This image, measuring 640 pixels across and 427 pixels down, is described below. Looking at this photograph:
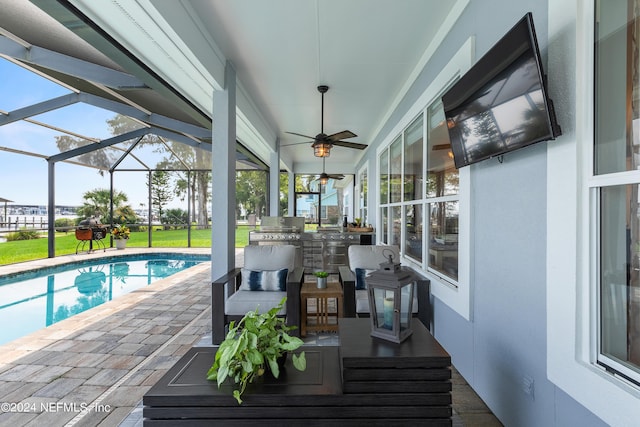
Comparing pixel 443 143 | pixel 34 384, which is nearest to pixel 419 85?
pixel 443 143

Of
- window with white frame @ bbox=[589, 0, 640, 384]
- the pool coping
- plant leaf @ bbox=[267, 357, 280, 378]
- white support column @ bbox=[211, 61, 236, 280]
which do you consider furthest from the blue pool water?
window with white frame @ bbox=[589, 0, 640, 384]

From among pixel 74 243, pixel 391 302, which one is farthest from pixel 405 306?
pixel 74 243

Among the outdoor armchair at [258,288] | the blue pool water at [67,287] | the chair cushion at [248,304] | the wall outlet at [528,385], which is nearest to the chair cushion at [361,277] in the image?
the outdoor armchair at [258,288]

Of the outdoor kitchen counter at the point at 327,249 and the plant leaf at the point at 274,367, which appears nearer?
the plant leaf at the point at 274,367

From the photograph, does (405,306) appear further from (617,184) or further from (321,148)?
(321,148)

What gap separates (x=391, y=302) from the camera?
175 centimetres

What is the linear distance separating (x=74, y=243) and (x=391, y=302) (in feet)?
39.7

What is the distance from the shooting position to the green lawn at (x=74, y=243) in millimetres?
8305

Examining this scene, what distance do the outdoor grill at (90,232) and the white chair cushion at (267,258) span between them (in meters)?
8.44

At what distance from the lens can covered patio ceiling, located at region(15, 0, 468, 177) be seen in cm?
248

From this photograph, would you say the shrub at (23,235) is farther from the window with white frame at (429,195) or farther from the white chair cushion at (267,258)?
the window with white frame at (429,195)

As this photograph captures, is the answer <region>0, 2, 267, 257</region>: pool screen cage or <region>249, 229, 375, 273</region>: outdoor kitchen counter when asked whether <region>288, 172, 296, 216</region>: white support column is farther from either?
<region>249, 229, 375, 273</region>: outdoor kitchen counter

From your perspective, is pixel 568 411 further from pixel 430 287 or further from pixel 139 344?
pixel 139 344

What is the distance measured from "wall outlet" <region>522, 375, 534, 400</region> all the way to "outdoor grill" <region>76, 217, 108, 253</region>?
11.2m
